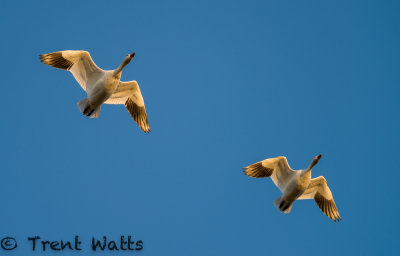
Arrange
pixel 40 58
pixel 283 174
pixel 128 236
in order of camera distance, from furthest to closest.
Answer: pixel 128 236 < pixel 283 174 < pixel 40 58

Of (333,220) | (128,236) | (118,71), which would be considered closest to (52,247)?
(128,236)

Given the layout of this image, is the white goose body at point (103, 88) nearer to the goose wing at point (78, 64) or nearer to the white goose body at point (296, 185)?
the goose wing at point (78, 64)

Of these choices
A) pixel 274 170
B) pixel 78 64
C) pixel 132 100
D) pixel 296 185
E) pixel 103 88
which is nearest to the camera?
pixel 103 88

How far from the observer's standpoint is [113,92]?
1827cm

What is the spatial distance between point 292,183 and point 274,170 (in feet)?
2.73

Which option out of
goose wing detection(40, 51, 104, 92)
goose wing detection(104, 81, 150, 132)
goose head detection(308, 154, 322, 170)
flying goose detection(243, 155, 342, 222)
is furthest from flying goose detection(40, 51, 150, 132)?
goose head detection(308, 154, 322, 170)

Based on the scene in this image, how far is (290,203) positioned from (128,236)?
566 centimetres

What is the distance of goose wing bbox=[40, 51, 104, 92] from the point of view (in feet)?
57.6

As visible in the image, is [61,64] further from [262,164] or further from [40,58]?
[262,164]

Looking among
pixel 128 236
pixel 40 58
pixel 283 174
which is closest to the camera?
pixel 40 58

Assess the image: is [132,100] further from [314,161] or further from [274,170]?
[314,161]

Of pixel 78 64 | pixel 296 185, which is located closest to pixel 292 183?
pixel 296 185

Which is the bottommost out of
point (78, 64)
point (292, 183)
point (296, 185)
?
point (296, 185)

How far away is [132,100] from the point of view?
62.7 ft
